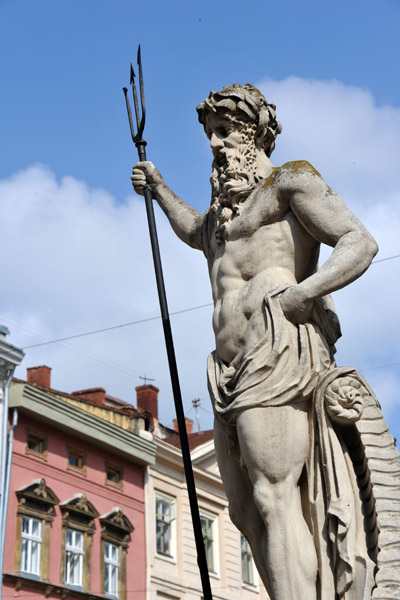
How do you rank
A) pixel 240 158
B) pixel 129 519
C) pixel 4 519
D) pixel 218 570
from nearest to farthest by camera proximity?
pixel 240 158, pixel 4 519, pixel 129 519, pixel 218 570

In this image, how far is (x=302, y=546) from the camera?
5594mm

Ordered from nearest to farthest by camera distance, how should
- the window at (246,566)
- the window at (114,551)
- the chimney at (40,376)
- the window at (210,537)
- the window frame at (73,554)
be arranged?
the window frame at (73,554), the window at (114,551), the chimney at (40,376), the window at (210,537), the window at (246,566)

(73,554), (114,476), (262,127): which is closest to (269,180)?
(262,127)

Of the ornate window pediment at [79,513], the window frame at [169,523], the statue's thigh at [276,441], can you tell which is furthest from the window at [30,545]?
the statue's thigh at [276,441]

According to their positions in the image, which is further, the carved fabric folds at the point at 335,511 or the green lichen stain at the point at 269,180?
the green lichen stain at the point at 269,180

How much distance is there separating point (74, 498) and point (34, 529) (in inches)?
81.2

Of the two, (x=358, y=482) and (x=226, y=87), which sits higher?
(x=226, y=87)

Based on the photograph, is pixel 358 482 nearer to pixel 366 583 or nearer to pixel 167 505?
pixel 366 583

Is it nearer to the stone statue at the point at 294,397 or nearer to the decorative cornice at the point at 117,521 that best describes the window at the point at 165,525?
the decorative cornice at the point at 117,521

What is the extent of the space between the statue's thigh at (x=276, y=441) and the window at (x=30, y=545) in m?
27.6

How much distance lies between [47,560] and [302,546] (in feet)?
93.5

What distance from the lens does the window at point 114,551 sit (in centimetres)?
3538

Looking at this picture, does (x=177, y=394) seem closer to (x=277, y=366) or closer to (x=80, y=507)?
(x=277, y=366)

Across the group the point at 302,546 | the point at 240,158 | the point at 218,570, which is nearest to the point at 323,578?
the point at 302,546
